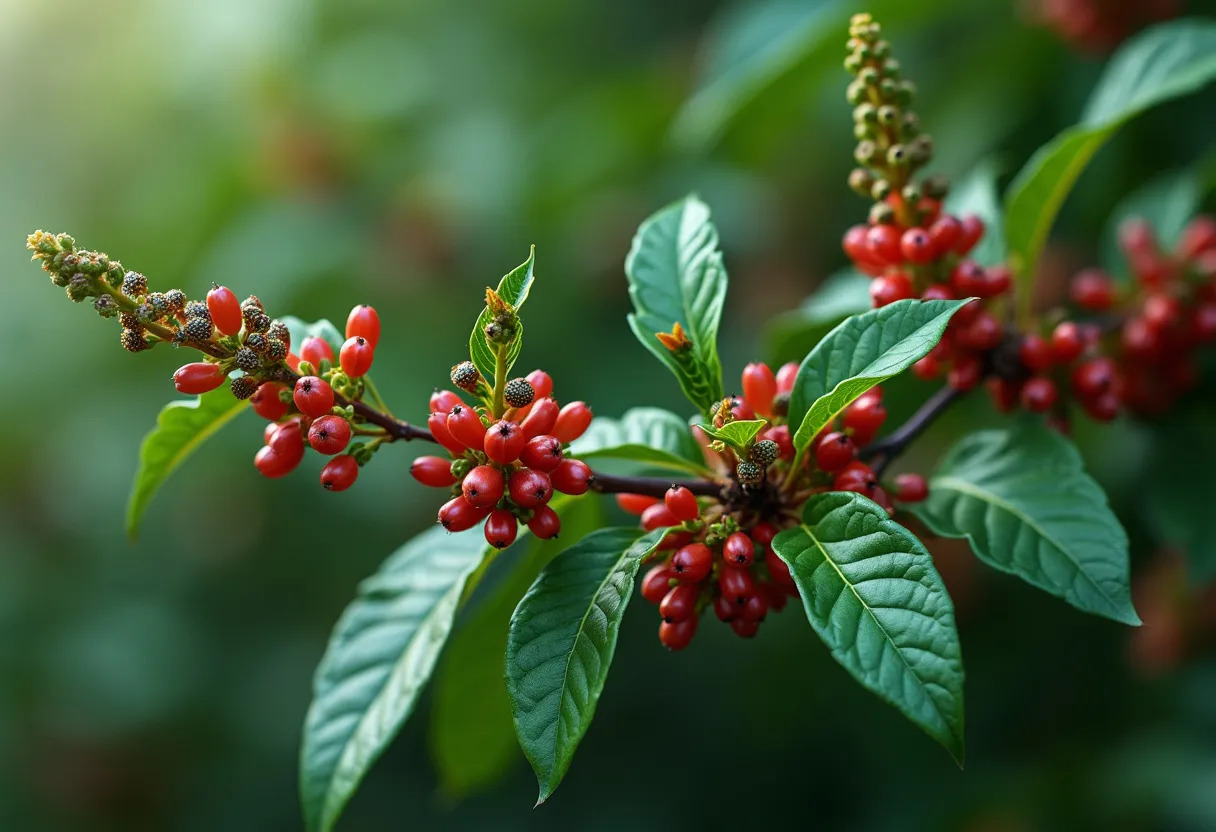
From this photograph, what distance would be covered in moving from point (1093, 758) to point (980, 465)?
1.90 metres

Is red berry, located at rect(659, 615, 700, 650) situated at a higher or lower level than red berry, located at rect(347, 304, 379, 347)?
lower

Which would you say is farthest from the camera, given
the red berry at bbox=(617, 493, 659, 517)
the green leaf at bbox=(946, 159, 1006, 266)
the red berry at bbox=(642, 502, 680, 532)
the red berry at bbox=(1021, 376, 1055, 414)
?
the green leaf at bbox=(946, 159, 1006, 266)

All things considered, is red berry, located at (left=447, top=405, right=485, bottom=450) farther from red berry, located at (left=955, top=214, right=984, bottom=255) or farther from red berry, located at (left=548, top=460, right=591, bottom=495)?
red berry, located at (left=955, top=214, right=984, bottom=255)

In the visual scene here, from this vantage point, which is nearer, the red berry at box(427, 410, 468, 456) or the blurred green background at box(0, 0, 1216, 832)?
the red berry at box(427, 410, 468, 456)

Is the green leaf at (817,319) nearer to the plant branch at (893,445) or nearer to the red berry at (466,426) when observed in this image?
the plant branch at (893,445)

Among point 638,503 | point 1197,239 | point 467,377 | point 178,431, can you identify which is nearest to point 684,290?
point 638,503

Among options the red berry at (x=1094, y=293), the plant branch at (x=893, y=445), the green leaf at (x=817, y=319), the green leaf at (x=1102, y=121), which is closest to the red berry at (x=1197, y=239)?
the red berry at (x=1094, y=293)

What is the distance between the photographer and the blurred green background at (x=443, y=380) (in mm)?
2930

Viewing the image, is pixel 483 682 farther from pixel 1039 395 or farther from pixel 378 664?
pixel 1039 395

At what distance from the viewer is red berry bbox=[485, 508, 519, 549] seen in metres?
1.21

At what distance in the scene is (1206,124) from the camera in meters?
2.61

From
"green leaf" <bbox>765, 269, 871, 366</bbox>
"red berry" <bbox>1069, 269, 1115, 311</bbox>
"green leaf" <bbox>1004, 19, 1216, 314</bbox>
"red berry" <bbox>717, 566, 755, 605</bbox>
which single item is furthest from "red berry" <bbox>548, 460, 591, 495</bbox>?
"red berry" <bbox>1069, 269, 1115, 311</bbox>

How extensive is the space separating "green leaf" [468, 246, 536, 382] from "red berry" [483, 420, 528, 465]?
74mm

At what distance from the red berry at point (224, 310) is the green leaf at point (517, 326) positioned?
0.28 metres
